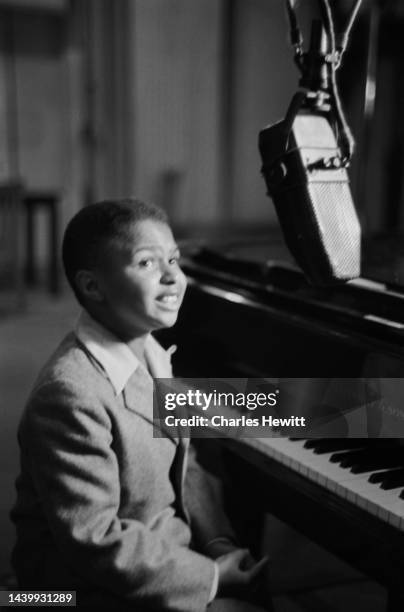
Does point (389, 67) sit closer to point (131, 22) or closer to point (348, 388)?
point (131, 22)

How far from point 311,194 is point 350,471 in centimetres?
51

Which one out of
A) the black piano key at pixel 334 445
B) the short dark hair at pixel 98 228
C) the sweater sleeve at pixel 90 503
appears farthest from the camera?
the black piano key at pixel 334 445

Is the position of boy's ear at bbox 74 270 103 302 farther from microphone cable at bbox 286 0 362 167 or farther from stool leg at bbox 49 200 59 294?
stool leg at bbox 49 200 59 294

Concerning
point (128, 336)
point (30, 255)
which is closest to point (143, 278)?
point (128, 336)

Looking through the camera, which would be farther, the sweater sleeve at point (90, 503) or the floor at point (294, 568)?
the floor at point (294, 568)

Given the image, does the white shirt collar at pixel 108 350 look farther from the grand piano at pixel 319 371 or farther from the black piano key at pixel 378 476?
the black piano key at pixel 378 476

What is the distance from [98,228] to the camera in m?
1.22

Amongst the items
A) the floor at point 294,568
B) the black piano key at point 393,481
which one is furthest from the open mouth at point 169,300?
the floor at point 294,568

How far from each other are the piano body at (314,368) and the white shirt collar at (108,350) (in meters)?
0.35

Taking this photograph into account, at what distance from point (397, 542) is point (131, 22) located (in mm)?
6476

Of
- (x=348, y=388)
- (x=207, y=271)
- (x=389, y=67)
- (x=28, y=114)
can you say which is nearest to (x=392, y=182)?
(x=389, y=67)

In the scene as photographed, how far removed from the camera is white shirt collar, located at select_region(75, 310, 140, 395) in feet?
4.05

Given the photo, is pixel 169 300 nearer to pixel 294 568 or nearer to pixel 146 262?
pixel 146 262

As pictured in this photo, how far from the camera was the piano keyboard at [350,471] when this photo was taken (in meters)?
1.18
